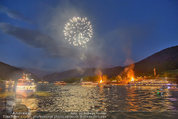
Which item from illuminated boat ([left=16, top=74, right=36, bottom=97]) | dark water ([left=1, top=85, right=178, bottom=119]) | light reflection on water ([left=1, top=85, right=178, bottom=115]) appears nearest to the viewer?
dark water ([left=1, top=85, right=178, bottom=119])

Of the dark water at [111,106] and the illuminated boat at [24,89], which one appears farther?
Answer: the illuminated boat at [24,89]

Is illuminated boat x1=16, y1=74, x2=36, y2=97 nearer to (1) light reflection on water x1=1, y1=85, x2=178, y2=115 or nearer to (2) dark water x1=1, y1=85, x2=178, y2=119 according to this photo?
(1) light reflection on water x1=1, y1=85, x2=178, y2=115

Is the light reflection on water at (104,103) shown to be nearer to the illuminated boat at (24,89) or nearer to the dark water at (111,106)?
the dark water at (111,106)

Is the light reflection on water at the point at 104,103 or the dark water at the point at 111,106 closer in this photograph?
the dark water at the point at 111,106

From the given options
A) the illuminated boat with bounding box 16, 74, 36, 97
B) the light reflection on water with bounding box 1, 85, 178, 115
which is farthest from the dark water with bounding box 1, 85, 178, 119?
the illuminated boat with bounding box 16, 74, 36, 97

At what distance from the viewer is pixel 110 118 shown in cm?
1872

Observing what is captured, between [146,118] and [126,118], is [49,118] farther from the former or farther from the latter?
[146,118]

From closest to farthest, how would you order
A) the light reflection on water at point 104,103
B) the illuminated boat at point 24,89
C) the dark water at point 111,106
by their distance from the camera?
the dark water at point 111,106, the light reflection on water at point 104,103, the illuminated boat at point 24,89

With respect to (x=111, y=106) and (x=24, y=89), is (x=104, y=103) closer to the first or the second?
(x=111, y=106)

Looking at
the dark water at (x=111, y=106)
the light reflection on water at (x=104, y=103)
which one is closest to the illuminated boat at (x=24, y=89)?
the light reflection on water at (x=104, y=103)

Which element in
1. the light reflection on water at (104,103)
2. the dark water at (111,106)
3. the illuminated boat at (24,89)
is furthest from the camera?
the illuminated boat at (24,89)

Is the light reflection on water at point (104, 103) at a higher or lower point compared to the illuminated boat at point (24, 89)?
lower

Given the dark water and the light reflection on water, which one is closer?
the dark water

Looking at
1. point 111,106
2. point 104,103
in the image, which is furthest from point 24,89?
point 111,106
